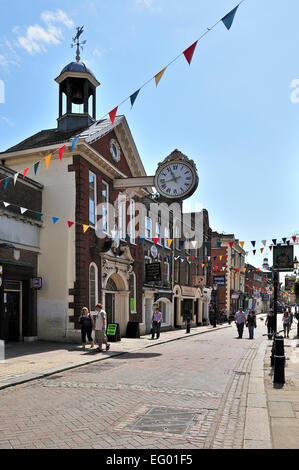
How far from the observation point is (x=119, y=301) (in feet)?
77.5

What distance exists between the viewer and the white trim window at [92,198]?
65.5 feet

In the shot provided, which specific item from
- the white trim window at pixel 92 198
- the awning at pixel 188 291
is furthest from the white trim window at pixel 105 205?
the awning at pixel 188 291

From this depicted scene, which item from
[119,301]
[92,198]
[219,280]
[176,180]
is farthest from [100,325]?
[219,280]

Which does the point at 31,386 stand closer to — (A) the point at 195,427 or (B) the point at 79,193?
(A) the point at 195,427

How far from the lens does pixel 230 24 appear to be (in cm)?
775

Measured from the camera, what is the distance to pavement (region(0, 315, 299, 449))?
5.65 meters

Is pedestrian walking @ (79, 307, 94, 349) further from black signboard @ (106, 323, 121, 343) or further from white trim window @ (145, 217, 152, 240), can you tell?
white trim window @ (145, 217, 152, 240)

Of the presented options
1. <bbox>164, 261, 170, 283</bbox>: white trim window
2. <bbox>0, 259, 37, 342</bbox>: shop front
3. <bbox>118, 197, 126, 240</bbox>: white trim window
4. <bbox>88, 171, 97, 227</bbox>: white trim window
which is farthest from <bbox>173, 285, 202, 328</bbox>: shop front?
<bbox>0, 259, 37, 342</bbox>: shop front

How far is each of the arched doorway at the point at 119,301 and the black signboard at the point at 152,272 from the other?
3.36 m

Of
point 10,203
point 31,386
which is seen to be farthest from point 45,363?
point 10,203

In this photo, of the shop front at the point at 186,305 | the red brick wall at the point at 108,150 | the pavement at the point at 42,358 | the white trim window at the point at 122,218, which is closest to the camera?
the pavement at the point at 42,358

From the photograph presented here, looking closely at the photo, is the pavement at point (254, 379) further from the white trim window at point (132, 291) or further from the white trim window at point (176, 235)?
the white trim window at point (176, 235)

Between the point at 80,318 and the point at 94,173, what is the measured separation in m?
7.00

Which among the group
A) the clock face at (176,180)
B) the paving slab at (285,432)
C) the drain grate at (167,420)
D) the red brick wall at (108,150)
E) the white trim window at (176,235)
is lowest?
the drain grate at (167,420)
